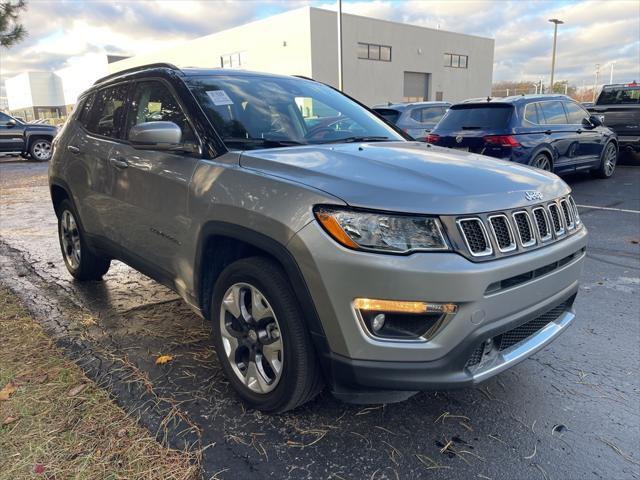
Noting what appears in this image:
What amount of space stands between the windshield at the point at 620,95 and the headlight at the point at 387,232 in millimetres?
13372

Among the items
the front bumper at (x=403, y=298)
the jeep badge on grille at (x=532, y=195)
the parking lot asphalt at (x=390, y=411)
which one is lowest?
the parking lot asphalt at (x=390, y=411)

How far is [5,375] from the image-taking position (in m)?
3.14

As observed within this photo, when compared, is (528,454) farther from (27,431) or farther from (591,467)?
(27,431)

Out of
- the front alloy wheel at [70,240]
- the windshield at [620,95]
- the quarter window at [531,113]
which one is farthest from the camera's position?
the windshield at [620,95]

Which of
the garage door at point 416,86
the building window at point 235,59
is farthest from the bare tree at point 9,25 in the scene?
the garage door at point 416,86

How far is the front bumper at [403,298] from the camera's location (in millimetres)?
2062

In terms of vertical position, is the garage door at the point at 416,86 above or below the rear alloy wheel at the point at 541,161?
above

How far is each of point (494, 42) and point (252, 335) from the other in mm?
44394

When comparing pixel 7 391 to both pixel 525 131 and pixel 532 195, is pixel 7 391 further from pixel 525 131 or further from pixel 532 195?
pixel 525 131

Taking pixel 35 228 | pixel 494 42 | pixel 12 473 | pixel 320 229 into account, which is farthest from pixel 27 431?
pixel 494 42

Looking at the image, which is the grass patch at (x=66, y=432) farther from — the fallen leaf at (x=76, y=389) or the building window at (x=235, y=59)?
the building window at (x=235, y=59)

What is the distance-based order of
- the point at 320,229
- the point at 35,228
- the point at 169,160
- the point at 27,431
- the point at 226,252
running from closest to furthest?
the point at 320,229
the point at 27,431
the point at 226,252
the point at 169,160
the point at 35,228

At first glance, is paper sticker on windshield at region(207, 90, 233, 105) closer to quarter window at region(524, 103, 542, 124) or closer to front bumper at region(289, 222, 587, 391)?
front bumper at region(289, 222, 587, 391)

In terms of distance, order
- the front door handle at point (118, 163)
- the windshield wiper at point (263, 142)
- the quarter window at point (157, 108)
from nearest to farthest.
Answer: the windshield wiper at point (263, 142) < the quarter window at point (157, 108) < the front door handle at point (118, 163)
